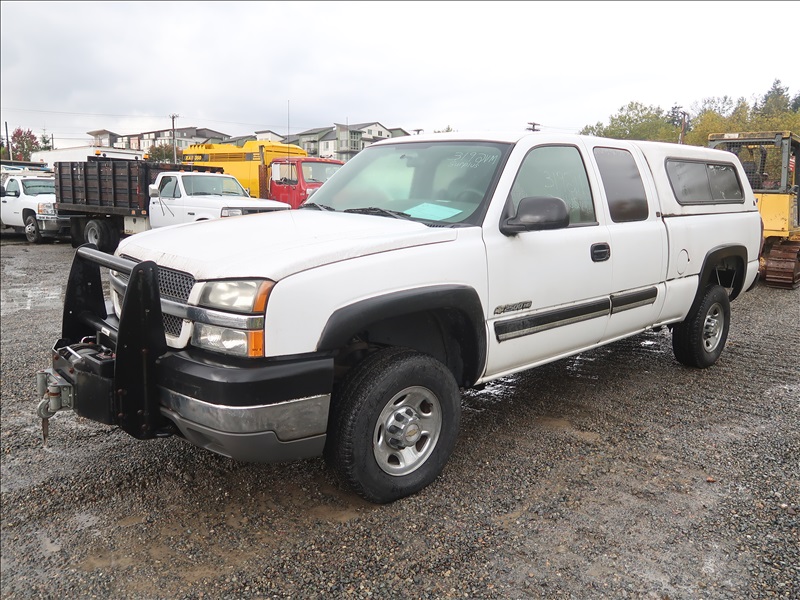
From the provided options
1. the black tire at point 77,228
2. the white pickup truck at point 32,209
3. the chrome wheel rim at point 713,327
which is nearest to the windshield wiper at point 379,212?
the chrome wheel rim at point 713,327

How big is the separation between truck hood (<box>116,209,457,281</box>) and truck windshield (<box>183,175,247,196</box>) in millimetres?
10828

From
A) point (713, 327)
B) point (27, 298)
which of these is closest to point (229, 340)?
point (713, 327)

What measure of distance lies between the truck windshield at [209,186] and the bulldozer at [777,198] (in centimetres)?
991

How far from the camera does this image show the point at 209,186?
46.4ft

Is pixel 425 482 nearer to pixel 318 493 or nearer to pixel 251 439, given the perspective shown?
pixel 318 493

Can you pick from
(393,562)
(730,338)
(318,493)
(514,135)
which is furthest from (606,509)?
(730,338)

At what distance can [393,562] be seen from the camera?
9.04 ft

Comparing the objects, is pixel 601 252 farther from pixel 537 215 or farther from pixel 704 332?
pixel 704 332

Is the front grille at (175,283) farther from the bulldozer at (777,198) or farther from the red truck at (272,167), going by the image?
the bulldozer at (777,198)

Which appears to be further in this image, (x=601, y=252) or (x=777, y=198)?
(x=777, y=198)

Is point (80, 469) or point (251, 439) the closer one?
point (251, 439)

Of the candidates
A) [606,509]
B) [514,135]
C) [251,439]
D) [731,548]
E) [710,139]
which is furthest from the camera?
[710,139]

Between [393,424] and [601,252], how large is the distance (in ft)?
6.28

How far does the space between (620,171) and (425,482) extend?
8.80ft
